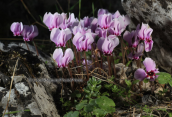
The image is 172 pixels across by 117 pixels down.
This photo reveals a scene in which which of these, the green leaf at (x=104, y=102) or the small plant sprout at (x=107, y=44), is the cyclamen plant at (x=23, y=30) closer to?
the small plant sprout at (x=107, y=44)

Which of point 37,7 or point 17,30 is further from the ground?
point 37,7

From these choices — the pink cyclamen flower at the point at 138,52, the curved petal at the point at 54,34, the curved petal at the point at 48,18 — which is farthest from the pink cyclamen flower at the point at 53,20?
the pink cyclamen flower at the point at 138,52

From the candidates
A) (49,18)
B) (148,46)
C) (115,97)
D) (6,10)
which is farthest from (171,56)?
(6,10)

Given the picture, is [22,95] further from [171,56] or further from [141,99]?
[171,56]

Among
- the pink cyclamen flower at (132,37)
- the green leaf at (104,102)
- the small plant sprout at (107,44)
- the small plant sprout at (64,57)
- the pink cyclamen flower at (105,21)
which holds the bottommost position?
the green leaf at (104,102)

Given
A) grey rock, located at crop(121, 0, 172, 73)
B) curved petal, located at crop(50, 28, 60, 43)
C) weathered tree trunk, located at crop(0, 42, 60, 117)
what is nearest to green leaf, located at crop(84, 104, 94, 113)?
weathered tree trunk, located at crop(0, 42, 60, 117)

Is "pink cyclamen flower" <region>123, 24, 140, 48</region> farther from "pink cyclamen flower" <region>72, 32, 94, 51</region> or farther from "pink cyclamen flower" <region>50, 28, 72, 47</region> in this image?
"pink cyclamen flower" <region>50, 28, 72, 47</region>

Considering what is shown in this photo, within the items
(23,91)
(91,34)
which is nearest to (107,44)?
(91,34)
